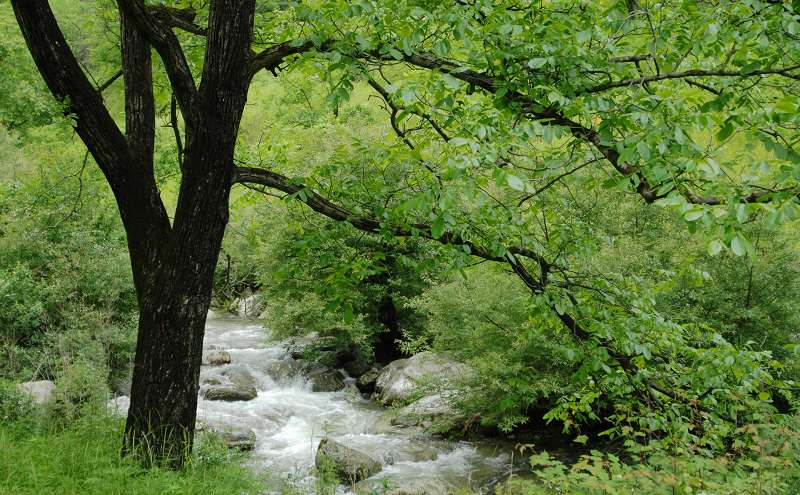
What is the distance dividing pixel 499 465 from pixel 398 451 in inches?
72.5

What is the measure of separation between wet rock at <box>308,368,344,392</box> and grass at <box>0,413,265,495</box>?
33.4 ft

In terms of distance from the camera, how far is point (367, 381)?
1541 centimetres

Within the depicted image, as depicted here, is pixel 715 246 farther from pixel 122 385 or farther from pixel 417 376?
pixel 122 385

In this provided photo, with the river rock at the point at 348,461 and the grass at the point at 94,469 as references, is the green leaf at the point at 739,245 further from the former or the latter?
the river rock at the point at 348,461

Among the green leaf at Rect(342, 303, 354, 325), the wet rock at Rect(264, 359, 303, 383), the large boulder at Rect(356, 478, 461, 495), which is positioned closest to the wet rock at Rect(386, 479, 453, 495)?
the large boulder at Rect(356, 478, 461, 495)

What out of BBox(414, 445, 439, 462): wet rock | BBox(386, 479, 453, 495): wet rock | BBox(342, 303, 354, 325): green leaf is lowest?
BBox(386, 479, 453, 495): wet rock

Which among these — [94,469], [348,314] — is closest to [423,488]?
[348,314]

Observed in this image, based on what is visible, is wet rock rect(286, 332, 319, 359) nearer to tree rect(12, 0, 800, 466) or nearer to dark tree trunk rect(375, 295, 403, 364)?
dark tree trunk rect(375, 295, 403, 364)

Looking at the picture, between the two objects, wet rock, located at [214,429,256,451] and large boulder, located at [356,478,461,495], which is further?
wet rock, located at [214,429,256,451]

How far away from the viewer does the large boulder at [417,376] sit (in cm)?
1155

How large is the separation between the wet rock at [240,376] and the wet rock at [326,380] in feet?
5.07

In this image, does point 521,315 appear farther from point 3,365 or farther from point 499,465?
point 3,365

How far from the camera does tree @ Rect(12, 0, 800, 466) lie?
3.16 m

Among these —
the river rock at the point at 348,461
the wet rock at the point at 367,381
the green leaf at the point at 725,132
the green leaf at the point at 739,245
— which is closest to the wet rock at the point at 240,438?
the river rock at the point at 348,461
